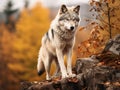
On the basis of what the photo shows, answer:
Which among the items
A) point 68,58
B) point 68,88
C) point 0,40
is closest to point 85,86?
point 68,88

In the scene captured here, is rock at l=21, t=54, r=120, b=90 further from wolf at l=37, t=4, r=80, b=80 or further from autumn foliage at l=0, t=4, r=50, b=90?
autumn foliage at l=0, t=4, r=50, b=90

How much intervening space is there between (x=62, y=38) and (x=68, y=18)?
2.30 feet

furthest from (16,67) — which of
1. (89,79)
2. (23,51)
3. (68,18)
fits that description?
(89,79)

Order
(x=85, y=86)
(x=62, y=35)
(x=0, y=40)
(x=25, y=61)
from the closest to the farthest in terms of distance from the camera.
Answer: (x=85, y=86)
(x=62, y=35)
(x=25, y=61)
(x=0, y=40)

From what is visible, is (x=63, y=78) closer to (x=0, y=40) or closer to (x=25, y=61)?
(x=25, y=61)

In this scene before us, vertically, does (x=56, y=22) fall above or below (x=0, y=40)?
above

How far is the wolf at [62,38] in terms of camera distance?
13961mm

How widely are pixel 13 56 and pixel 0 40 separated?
5.82 metres

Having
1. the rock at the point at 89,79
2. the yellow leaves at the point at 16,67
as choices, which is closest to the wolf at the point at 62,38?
the rock at the point at 89,79

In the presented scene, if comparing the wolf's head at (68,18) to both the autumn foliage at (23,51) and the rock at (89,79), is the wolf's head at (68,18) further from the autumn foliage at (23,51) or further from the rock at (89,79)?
the autumn foliage at (23,51)

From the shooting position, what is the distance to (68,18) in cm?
1391

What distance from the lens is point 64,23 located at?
45.7 ft

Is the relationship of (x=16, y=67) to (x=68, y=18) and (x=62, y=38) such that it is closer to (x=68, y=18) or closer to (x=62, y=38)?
(x=62, y=38)

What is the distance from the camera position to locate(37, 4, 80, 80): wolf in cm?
1396
